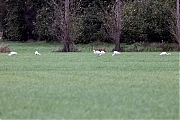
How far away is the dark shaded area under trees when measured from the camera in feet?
112

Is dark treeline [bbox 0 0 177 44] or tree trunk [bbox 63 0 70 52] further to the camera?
dark treeline [bbox 0 0 177 44]

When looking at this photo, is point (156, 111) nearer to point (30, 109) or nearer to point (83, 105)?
point (83, 105)

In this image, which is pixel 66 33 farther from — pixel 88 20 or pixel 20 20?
pixel 20 20

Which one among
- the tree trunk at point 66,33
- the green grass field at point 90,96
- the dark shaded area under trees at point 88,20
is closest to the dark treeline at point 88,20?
the dark shaded area under trees at point 88,20

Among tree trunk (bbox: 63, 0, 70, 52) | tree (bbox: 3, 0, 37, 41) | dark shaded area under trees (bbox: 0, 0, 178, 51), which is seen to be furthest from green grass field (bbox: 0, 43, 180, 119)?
tree (bbox: 3, 0, 37, 41)

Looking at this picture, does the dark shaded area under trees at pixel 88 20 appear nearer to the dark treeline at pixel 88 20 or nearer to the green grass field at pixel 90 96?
the dark treeline at pixel 88 20

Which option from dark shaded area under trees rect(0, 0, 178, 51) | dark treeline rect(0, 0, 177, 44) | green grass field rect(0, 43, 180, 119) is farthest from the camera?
dark treeline rect(0, 0, 177, 44)

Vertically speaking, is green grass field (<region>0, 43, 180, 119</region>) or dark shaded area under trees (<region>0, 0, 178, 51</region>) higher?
dark shaded area under trees (<region>0, 0, 178, 51</region>)

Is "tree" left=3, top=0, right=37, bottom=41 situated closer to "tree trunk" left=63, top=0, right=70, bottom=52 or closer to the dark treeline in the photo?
the dark treeline

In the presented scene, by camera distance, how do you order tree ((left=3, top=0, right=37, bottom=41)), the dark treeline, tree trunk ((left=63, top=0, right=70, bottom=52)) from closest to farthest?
tree trunk ((left=63, top=0, right=70, bottom=52))
the dark treeline
tree ((left=3, top=0, right=37, bottom=41))

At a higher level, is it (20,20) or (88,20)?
(20,20)

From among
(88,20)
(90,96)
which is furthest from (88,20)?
(90,96)

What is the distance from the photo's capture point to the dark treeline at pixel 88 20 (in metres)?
34.4

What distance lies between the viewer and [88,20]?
145ft
